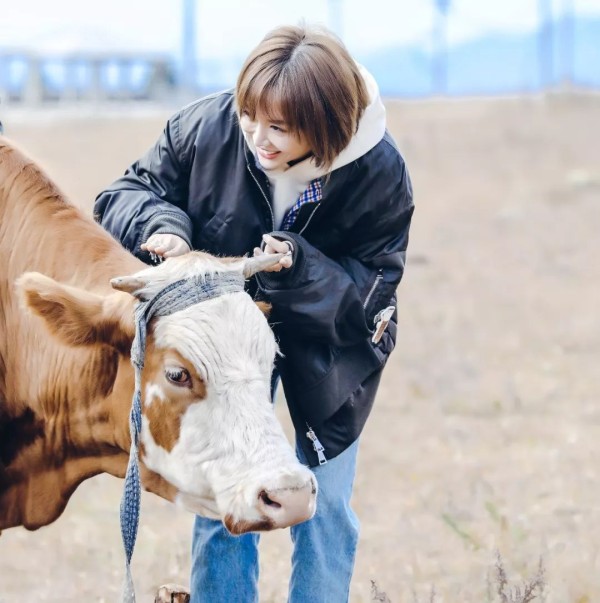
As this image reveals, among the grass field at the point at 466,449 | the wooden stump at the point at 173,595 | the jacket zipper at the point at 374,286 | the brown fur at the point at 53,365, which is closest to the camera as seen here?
the brown fur at the point at 53,365

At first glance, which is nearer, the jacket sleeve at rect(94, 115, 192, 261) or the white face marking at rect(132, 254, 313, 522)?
the white face marking at rect(132, 254, 313, 522)

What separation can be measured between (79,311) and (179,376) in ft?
1.22

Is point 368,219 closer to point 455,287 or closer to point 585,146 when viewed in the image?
point 455,287

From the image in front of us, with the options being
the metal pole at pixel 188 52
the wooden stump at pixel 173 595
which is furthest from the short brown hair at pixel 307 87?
the metal pole at pixel 188 52

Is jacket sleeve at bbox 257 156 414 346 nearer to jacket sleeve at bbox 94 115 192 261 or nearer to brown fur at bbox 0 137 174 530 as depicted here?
jacket sleeve at bbox 94 115 192 261

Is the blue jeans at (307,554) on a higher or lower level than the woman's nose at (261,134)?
lower

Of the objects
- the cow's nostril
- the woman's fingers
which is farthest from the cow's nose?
the woman's fingers

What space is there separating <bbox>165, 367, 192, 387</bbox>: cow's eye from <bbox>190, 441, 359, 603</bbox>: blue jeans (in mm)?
707

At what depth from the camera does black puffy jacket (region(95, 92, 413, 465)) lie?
379 cm

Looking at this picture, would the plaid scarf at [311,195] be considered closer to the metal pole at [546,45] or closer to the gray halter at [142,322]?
the gray halter at [142,322]

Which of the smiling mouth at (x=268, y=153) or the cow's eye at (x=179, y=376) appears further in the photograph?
the smiling mouth at (x=268, y=153)

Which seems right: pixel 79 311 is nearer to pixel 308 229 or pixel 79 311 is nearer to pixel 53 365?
pixel 53 365

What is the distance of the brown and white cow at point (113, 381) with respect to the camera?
134 inches

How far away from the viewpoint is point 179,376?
11.4 feet
